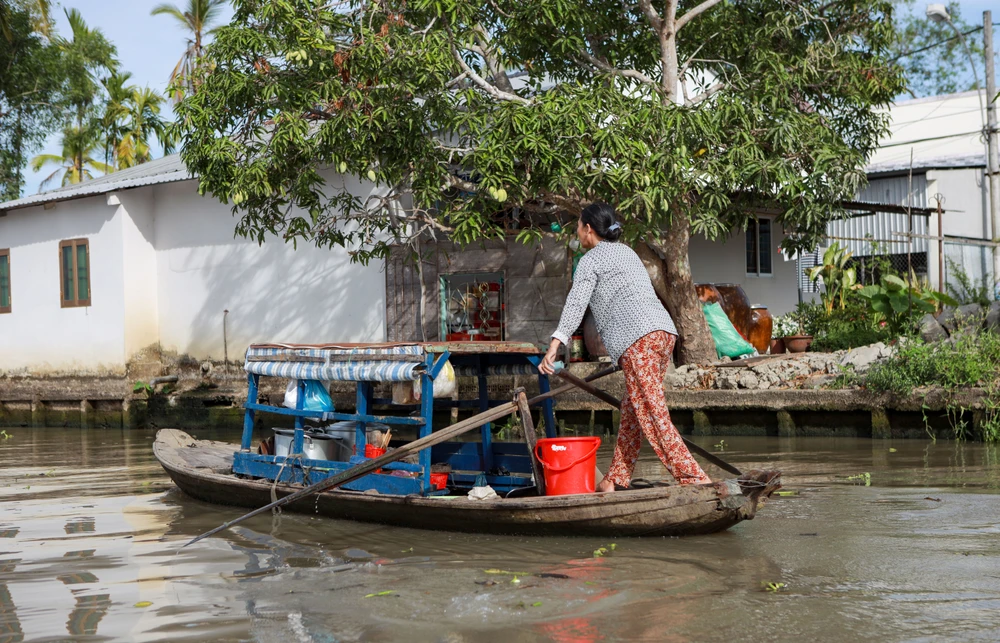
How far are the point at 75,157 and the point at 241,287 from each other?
18.1m

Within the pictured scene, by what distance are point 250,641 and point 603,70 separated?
10053mm

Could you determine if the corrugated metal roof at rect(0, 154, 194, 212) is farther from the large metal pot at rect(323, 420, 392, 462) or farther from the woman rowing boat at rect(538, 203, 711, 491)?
the woman rowing boat at rect(538, 203, 711, 491)

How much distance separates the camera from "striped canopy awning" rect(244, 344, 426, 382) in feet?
21.1

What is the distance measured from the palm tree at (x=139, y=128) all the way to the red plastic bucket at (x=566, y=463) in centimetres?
2482

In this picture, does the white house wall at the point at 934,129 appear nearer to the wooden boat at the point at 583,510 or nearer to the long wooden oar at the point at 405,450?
the wooden boat at the point at 583,510

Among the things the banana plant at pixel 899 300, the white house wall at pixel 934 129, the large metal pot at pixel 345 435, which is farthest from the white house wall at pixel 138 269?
the white house wall at pixel 934 129

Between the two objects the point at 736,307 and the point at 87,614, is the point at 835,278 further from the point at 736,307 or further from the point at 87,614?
the point at 87,614

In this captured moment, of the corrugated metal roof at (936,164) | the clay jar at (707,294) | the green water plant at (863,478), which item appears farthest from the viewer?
the corrugated metal roof at (936,164)

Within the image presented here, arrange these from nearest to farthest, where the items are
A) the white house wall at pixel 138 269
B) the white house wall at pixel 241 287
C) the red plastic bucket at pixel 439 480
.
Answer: the red plastic bucket at pixel 439 480 < the white house wall at pixel 241 287 < the white house wall at pixel 138 269

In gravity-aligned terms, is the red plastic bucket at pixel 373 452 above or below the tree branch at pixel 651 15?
below

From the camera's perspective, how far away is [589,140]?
11180 millimetres

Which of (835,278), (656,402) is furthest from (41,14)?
(656,402)

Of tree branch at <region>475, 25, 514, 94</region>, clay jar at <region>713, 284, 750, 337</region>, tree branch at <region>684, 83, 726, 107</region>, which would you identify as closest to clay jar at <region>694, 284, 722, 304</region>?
clay jar at <region>713, 284, 750, 337</region>

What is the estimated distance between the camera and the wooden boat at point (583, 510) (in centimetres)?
564
